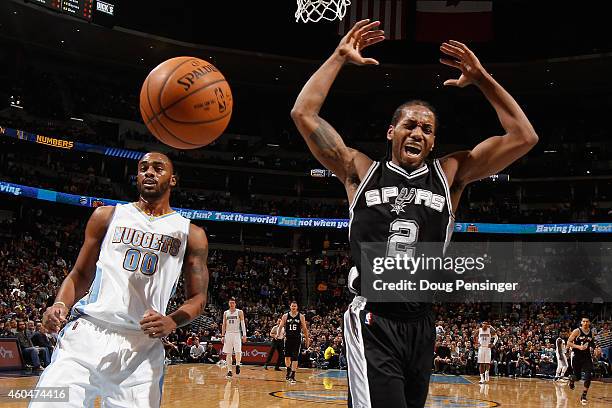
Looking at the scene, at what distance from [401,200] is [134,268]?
64.7 inches

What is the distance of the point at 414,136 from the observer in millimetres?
3492

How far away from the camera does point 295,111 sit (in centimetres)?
359

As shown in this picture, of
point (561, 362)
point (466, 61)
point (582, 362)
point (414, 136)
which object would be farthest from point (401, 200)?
point (561, 362)

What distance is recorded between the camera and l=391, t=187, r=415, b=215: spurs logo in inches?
133

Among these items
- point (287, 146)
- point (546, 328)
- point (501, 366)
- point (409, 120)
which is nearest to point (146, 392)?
point (409, 120)

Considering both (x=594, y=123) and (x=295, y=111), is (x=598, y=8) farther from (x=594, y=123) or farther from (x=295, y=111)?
(x=295, y=111)

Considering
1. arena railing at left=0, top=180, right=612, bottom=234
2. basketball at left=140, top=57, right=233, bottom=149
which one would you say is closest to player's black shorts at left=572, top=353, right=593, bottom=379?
basketball at left=140, top=57, right=233, bottom=149

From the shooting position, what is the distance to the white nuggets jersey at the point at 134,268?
3.96 m

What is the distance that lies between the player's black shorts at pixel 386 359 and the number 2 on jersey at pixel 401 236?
0.32m

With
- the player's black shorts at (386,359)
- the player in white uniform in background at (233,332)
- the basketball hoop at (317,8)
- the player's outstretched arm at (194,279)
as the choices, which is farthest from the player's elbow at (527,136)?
the player in white uniform in background at (233,332)

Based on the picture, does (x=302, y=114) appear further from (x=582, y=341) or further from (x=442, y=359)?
(x=442, y=359)

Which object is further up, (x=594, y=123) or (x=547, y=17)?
(x=547, y=17)

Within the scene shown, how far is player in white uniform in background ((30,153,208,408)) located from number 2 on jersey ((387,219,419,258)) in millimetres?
1307

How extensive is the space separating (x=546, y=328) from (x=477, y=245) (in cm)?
922
